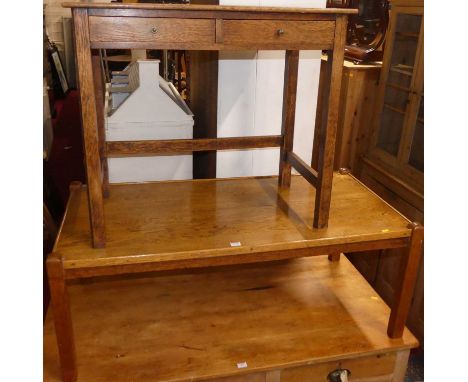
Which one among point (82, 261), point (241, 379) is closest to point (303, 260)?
point (241, 379)

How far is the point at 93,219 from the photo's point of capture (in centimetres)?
121

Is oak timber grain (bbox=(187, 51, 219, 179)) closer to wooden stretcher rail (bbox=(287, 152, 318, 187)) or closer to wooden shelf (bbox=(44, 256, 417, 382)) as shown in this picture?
wooden stretcher rail (bbox=(287, 152, 318, 187))

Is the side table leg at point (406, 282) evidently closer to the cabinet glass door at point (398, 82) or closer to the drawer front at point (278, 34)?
the drawer front at point (278, 34)

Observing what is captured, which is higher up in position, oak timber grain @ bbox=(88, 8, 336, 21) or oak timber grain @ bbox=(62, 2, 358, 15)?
oak timber grain @ bbox=(62, 2, 358, 15)

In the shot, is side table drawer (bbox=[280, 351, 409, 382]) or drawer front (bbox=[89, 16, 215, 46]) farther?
side table drawer (bbox=[280, 351, 409, 382])

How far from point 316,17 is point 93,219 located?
2.59ft

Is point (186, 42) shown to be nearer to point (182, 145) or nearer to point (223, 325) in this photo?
point (182, 145)

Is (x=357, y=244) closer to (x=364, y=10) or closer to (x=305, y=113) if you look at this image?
(x=305, y=113)

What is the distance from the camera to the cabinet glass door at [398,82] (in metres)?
2.54

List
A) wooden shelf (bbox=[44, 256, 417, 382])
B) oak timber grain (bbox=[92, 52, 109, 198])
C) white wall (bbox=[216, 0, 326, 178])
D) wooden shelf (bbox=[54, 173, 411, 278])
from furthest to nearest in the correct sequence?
white wall (bbox=[216, 0, 326, 178])
oak timber grain (bbox=[92, 52, 109, 198])
wooden shelf (bbox=[44, 256, 417, 382])
wooden shelf (bbox=[54, 173, 411, 278])

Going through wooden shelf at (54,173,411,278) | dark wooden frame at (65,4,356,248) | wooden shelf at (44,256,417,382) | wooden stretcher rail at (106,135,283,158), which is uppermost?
dark wooden frame at (65,4,356,248)

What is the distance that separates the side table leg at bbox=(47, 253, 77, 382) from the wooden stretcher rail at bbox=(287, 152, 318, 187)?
2.55ft

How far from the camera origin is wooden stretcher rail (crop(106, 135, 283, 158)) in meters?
1.57

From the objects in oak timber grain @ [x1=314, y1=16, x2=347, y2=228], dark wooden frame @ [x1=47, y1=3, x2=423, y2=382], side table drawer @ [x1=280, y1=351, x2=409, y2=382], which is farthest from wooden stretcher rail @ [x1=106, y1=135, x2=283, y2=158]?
side table drawer @ [x1=280, y1=351, x2=409, y2=382]
